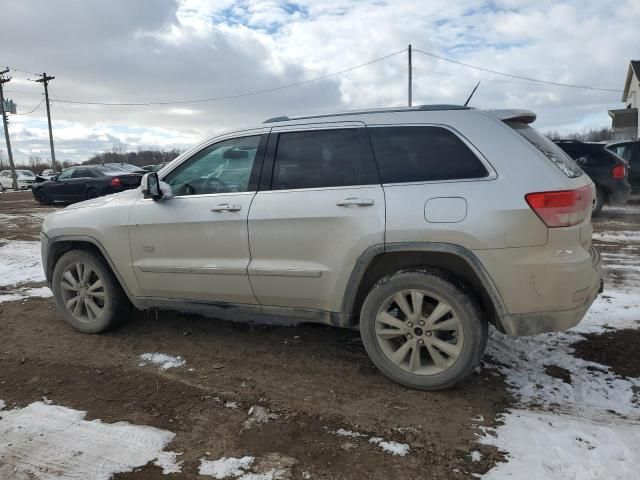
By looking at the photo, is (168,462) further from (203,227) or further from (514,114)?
(514,114)

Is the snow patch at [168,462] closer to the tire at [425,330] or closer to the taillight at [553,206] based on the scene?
the tire at [425,330]

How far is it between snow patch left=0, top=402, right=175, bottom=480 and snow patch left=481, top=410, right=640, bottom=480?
188 cm

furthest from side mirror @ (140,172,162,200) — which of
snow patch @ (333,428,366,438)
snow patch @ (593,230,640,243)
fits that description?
snow patch @ (593,230,640,243)

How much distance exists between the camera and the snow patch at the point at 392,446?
8.98 ft

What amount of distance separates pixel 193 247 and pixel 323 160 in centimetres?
126

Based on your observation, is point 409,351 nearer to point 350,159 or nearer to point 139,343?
point 350,159

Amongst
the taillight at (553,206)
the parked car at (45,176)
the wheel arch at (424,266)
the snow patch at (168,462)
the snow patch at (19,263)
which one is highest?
the parked car at (45,176)

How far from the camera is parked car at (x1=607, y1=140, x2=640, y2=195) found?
12101mm

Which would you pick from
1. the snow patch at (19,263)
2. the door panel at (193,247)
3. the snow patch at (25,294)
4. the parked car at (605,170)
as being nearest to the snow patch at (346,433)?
the door panel at (193,247)

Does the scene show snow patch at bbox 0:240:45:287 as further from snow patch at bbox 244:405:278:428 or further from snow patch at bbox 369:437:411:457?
snow patch at bbox 369:437:411:457

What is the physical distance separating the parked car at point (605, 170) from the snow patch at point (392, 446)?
978 centimetres

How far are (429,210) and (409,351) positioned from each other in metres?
0.98

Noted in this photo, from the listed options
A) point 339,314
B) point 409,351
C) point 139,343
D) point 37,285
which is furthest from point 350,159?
point 37,285

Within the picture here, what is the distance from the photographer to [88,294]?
4648 millimetres
